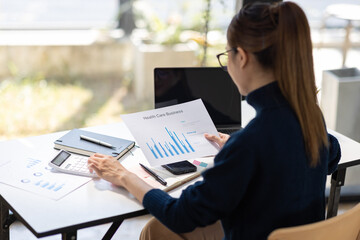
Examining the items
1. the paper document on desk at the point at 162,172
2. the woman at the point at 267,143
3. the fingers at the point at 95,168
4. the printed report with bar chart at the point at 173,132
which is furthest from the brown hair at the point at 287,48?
the fingers at the point at 95,168

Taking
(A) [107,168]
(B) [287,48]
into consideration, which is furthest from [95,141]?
(B) [287,48]

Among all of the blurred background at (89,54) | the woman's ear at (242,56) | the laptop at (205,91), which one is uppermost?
the woman's ear at (242,56)

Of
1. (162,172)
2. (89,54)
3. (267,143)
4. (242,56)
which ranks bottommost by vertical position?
(89,54)

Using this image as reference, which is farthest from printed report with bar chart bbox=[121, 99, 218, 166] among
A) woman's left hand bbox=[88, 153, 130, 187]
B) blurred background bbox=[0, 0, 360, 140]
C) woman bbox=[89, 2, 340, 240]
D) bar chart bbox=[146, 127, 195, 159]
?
blurred background bbox=[0, 0, 360, 140]

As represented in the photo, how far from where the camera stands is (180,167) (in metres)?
1.68

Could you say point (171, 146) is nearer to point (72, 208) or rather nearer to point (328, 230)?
point (72, 208)

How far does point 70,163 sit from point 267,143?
75 cm

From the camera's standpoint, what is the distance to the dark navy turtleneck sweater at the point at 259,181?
46.7 inches

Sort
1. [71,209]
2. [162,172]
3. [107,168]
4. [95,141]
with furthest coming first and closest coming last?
[95,141]
[162,172]
[107,168]
[71,209]

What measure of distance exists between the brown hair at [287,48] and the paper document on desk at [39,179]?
0.69m

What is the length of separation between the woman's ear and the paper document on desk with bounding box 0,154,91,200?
0.65 metres

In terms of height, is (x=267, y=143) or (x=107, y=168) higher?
(x=267, y=143)

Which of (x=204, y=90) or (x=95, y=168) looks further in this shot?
(x=204, y=90)

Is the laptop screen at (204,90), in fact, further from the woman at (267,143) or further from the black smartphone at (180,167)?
the woman at (267,143)
